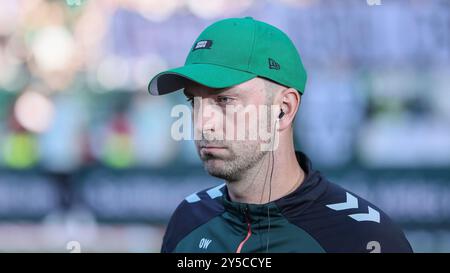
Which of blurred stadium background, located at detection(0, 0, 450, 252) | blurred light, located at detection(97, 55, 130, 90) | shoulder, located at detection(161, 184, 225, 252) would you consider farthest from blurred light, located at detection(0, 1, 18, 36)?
shoulder, located at detection(161, 184, 225, 252)

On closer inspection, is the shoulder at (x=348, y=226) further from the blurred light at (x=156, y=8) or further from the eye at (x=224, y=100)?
the blurred light at (x=156, y=8)

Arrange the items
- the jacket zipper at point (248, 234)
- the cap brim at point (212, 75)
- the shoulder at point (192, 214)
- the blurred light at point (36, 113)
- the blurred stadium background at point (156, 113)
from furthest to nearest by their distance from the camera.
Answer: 1. the blurred light at point (36, 113)
2. the blurred stadium background at point (156, 113)
3. the shoulder at point (192, 214)
4. the jacket zipper at point (248, 234)
5. the cap brim at point (212, 75)

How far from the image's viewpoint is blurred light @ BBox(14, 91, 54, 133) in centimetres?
255

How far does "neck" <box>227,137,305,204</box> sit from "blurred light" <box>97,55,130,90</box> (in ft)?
4.13

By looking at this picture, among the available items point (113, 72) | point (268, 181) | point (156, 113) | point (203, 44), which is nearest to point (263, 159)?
point (268, 181)

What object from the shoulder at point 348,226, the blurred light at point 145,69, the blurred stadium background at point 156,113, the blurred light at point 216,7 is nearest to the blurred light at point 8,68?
the blurred stadium background at point 156,113

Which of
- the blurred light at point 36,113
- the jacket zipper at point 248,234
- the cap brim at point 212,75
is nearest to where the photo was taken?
the cap brim at point 212,75

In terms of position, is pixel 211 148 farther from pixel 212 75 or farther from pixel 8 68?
pixel 8 68

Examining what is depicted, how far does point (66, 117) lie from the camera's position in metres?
2.55

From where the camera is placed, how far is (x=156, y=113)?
2516 mm

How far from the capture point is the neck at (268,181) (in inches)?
53.8

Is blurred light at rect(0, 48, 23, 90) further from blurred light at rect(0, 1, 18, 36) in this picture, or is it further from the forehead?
the forehead

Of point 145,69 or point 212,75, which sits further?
point 145,69

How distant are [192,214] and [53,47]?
51.6 inches
